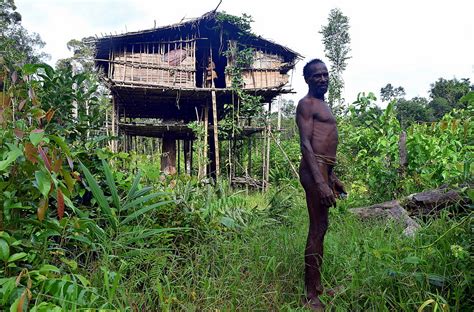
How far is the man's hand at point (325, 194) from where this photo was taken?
2576 millimetres

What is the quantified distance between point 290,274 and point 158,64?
999 cm

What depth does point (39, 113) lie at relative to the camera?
7.19 ft

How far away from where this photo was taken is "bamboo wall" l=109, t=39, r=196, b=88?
11.6 metres

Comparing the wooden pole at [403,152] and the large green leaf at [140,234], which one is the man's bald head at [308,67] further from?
the wooden pole at [403,152]

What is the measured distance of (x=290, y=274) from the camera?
10.1 ft

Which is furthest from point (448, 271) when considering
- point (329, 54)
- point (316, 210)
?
point (329, 54)

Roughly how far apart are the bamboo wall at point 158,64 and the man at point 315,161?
370 inches

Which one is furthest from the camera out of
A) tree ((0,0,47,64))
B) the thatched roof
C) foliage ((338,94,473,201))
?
tree ((0,0,47,64))

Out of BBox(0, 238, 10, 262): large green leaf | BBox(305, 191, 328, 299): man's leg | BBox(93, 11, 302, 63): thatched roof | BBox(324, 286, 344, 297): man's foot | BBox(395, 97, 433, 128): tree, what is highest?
BBox(93, 11, 302, 63): thatched roof

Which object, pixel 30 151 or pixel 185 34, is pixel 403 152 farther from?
pixel 185 34

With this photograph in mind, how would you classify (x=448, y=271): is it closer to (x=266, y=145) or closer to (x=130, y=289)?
(x=130, y=289)

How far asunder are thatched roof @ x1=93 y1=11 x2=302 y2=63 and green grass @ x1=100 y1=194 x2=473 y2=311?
9.76 meters

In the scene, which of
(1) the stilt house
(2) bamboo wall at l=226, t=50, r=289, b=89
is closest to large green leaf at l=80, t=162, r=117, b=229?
(1) the stilt house

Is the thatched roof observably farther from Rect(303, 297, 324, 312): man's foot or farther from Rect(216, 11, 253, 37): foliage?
Rect(303, 297, 324, 312): man's foot
